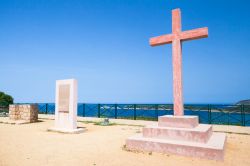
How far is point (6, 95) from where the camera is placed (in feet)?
78.6

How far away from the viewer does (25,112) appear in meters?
14.5

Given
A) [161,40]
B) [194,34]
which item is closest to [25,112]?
[161,40]

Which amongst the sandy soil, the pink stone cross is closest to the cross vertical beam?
the pink stone cross

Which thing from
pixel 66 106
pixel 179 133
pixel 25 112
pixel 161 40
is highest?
pixel 161 40

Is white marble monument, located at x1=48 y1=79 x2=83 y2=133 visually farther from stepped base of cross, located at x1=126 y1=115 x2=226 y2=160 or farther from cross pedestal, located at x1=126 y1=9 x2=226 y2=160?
cross pedestal, located at x1=126 y1=9 x2=226 y2=160

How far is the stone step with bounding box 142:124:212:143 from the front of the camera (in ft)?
19.9

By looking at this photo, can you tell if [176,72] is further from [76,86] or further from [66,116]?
[66,116]

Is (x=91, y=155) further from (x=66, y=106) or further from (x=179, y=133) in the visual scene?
(x=66, y=106)

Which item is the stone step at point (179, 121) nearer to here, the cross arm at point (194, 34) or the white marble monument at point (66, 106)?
the cross arm at point (194, 34)

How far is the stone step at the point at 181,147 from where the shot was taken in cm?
550

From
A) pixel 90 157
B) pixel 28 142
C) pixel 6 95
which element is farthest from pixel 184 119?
pixel 6 95

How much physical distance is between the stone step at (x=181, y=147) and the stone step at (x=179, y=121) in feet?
1.87

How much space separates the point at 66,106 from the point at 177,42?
6.14 meters

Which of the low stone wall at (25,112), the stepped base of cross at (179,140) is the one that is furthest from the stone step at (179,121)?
the low stone wall at (25,112)
